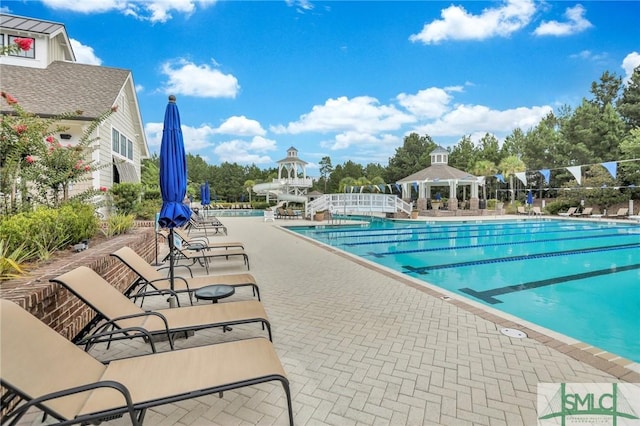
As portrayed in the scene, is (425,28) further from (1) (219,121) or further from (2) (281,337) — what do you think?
(1) (219,121)

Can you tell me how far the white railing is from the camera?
2486 centimetres

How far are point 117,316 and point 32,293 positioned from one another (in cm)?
75

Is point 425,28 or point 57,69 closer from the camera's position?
point 57,69

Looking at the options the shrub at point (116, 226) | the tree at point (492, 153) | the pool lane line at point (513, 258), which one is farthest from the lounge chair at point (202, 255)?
the tree at point (492, 153)

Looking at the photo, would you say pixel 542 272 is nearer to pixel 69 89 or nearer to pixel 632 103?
pixel 69 89

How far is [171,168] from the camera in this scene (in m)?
4.25

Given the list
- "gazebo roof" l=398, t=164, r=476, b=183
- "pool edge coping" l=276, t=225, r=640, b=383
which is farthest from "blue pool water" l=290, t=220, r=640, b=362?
"gazebo roof" l=398, t=164, r=476, b=183

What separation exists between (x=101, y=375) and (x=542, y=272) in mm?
10022

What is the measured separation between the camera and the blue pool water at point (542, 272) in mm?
5504

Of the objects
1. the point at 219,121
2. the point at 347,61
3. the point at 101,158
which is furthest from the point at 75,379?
the point at 219,121

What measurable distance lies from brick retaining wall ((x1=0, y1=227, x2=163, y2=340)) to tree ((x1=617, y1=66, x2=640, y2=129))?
48.5 metres

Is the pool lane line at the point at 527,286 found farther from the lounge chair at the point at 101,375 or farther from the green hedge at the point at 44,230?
the green hedge at the point at 44,230

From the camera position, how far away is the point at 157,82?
26.7m

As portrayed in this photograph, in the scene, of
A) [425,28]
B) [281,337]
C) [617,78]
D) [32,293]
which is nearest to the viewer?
[32,293]
